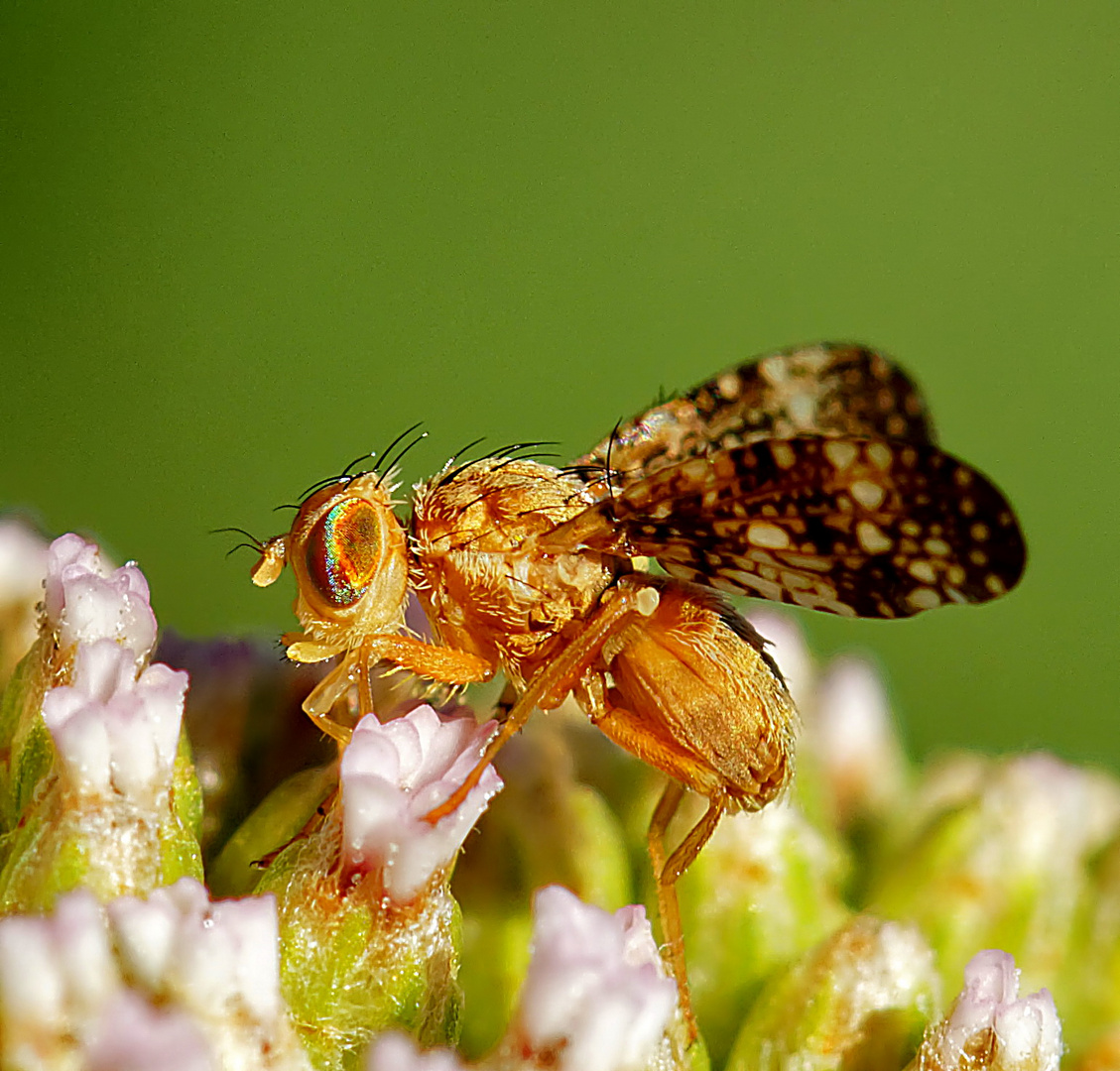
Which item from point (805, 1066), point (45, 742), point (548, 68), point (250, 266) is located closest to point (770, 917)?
point (805, 1066)

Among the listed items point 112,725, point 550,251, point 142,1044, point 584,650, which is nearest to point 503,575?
point 584,650

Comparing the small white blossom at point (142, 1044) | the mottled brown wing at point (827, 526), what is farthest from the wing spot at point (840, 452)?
the small white blossom at point (142, 1044)

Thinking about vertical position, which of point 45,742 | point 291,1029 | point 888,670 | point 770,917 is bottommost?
point 888,670

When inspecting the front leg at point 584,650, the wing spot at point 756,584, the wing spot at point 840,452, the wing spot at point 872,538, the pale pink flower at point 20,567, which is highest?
the wing spot at point 840,452

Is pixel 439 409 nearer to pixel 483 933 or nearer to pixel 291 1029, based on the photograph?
pixel 483 933

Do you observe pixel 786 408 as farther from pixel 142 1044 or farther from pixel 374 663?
pixel 142 1044

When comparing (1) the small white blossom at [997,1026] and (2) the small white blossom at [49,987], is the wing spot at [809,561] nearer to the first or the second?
(1) the small white blossom at [997,1026]
